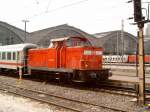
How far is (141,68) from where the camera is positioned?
12.1 metres

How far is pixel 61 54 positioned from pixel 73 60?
1276 millimetres

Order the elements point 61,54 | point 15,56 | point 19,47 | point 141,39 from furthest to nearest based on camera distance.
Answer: point 15,56, point 19,47, point 61,54, point 141,39

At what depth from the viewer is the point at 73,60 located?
1803 cm

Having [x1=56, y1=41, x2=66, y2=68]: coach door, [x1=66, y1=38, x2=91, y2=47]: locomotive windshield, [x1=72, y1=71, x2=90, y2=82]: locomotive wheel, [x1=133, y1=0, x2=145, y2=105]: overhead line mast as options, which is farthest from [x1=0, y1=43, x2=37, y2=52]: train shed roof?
[x1=133, y1=0, x2=145, y2=105]: overhead line mast

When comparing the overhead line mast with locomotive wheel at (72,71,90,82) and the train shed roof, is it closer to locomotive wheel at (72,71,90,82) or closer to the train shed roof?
locomotive wheel at (72,71,90,82)

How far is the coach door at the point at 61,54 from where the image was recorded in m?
18.8

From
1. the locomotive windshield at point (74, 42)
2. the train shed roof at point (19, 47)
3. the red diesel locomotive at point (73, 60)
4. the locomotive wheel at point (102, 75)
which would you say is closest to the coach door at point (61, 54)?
the red diesel locomotive at point (73, 60)

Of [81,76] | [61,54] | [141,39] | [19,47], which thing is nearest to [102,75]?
[81,76]

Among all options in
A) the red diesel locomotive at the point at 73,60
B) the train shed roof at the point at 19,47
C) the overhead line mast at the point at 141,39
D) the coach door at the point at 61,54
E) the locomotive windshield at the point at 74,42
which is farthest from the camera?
the train shed roof at the point at 19,47

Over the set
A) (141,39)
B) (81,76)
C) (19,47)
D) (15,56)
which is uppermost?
(19,47)

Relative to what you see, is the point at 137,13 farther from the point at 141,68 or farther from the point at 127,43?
the point at 127,43

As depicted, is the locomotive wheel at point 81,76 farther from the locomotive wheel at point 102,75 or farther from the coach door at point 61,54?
the coach door at point 61,54

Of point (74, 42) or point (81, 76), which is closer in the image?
point (81, 76)

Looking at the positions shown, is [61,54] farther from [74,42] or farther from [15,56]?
[15,56]
